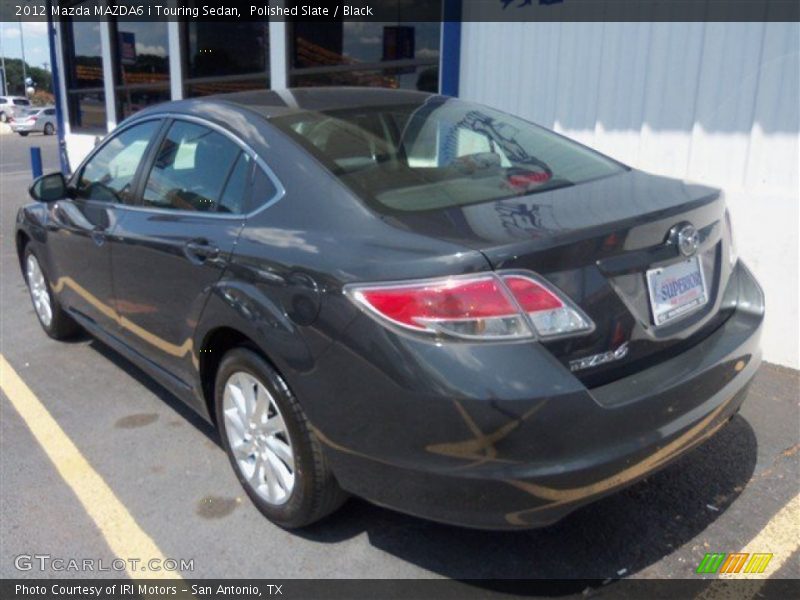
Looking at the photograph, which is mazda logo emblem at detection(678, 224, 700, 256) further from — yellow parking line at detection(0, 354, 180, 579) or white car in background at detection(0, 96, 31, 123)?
white car in background at detection(0, 96, 31, 123)

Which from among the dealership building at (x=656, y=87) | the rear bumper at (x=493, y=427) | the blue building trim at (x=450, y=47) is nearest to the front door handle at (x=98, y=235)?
the rear bumper at (x=493, y=427)

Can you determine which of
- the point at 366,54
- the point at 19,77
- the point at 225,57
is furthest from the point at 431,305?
the point at 19,77

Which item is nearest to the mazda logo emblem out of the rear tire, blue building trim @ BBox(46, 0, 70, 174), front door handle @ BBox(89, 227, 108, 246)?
front door handle @ BBox(89, 227, 108, 246)

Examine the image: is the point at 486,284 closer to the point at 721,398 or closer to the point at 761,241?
the point at 721,398

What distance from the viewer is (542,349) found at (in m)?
2.04

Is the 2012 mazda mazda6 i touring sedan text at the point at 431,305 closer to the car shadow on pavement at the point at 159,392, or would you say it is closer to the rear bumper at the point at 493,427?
the rear bumper at the point at 493,427

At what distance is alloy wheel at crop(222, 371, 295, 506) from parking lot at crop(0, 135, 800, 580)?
19cm

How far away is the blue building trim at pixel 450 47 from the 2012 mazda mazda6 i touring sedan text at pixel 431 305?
9.83ft

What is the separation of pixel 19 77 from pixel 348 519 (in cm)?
9300

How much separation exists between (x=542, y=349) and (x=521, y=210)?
0.53 meters

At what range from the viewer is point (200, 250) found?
2912mm

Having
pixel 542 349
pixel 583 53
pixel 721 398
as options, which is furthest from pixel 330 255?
pixel 583 53

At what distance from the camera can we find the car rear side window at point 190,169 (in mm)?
2988

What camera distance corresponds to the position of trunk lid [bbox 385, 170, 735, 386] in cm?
211
